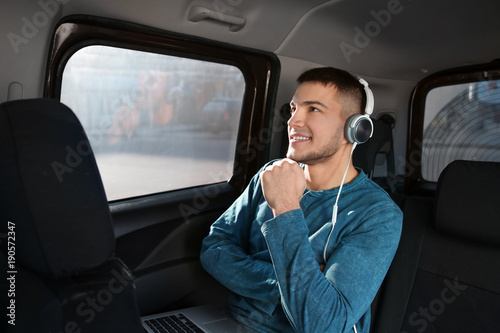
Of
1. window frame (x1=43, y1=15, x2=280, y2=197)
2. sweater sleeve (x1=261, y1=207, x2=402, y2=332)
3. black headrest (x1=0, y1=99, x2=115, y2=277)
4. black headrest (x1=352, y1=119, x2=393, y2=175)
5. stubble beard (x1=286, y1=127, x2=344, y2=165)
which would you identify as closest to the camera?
black headrest (x1=0, y1=99, x2=115, y2=277)

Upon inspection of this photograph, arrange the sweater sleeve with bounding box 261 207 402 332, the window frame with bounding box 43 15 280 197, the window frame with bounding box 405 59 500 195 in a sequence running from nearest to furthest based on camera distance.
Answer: the sweater sleeve with bounding box 261 207 402 332 < the window frame with bounding box 43 15 280 197 < the window frame with bounding box 405 59 500 195

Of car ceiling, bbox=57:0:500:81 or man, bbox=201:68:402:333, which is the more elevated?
car ceiling, bbox=57:0:500:81

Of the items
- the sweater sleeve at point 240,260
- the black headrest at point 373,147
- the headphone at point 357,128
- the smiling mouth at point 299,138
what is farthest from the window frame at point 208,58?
the headphone at point 357,128

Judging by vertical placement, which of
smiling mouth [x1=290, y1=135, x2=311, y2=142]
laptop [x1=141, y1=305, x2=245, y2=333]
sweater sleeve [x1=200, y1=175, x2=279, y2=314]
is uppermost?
smiling mouth [x1=290, y1=135, x2=311, y2=142]

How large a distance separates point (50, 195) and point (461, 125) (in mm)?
2518

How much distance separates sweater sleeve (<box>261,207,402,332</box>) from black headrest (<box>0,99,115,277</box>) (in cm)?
65

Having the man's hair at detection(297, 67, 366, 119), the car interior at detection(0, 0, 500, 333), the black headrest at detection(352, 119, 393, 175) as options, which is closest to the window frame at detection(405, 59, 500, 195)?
the car interior at detection(0, 0, 500, 333)

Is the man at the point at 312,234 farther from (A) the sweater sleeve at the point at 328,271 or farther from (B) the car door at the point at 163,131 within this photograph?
(B) the car door at the point at 163,131

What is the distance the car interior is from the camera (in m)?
0.89

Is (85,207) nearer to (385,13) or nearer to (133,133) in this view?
(133,133)

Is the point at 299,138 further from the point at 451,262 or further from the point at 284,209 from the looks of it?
the point at 451,262

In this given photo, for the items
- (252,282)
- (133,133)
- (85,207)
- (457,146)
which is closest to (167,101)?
(133,133)

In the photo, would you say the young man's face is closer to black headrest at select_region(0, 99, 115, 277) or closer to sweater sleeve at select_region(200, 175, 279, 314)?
sweater sleeve at select_region(200, 175, 279, 314)

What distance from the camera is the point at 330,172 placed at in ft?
5.79
